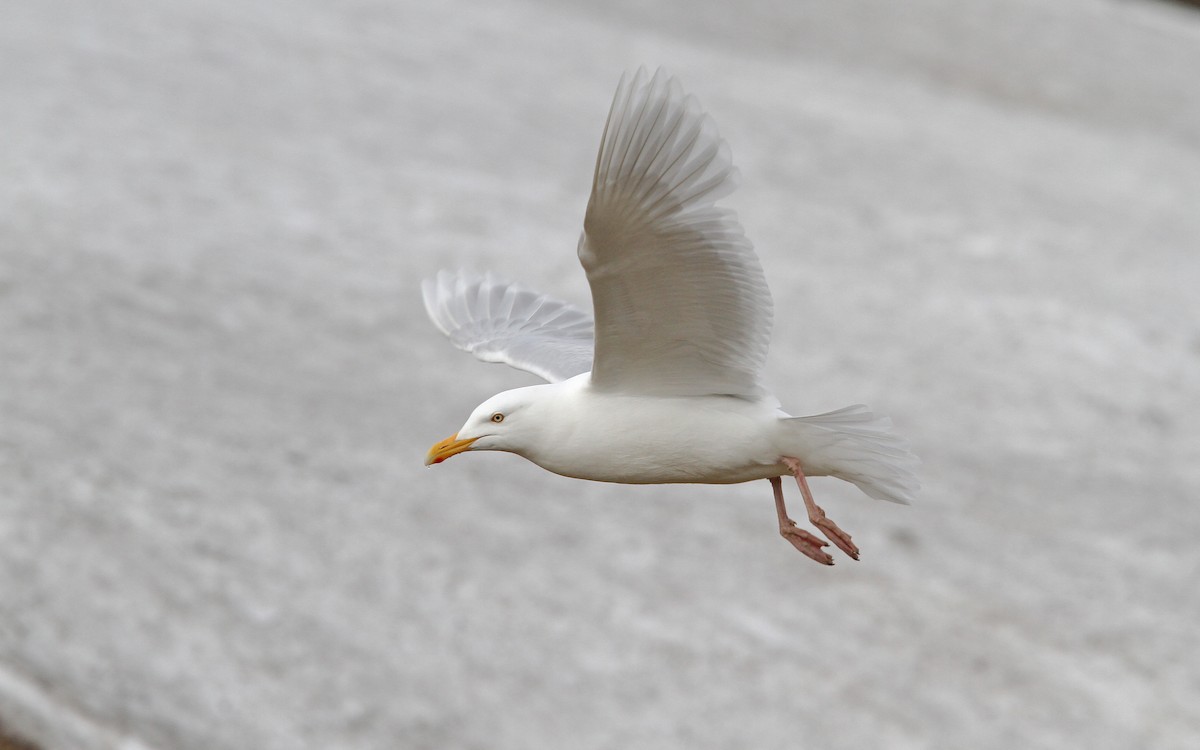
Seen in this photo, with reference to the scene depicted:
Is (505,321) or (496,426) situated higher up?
(496,426)

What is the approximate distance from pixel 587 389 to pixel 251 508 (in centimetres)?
676

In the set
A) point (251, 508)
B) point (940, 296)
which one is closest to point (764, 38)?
point (940, 296)

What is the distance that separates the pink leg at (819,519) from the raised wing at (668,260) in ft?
0.42

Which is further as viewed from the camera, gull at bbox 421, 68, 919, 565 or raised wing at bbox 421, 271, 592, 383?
raised wing at bbox 421, 271, 592, 383

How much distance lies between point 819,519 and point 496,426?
45cm

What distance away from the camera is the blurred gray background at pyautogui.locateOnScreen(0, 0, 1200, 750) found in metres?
7.47

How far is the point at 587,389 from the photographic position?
6.61 feet

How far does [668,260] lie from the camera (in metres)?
2.00

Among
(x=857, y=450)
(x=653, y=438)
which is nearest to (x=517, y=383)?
(x=857, y=450)

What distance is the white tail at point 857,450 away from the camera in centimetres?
205

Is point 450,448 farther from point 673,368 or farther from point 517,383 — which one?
point 517,383

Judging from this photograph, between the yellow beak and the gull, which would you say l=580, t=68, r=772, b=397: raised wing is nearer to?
the gull

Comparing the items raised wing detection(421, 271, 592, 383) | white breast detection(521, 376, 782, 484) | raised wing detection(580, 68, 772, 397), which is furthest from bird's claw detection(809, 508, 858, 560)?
raised wing detection(421, 271, 592, 383)

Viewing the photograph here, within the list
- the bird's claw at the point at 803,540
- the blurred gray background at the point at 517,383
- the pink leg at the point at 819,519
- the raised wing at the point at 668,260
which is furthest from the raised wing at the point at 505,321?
the blurred gray background at the point at 517,383
